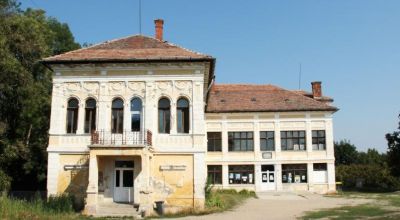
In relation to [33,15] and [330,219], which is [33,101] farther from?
[330,219]

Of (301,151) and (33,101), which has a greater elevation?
(33,101)

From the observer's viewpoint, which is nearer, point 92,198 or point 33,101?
point 92,198

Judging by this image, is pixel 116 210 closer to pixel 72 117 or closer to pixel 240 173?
pixel 72 117

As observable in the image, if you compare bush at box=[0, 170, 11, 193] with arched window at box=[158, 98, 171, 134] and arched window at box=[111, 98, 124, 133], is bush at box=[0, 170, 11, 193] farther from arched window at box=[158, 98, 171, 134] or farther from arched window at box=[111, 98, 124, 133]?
arched window at box=[158, 98, 171, 134]

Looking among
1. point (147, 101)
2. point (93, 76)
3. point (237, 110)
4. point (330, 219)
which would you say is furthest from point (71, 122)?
point (237, 110)

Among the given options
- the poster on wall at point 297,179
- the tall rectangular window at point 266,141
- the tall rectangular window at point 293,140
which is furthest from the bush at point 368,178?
the tall rectangular window at point 266,141

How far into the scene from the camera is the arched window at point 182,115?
25516 millimetres

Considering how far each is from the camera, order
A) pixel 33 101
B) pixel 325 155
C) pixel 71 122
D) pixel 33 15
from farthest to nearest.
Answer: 1. pixel 325 155
2. pixel 33 15
3. pixel 33 101
4. pixel 71 122

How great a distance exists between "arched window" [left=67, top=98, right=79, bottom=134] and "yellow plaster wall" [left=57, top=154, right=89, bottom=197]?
157 centimetres

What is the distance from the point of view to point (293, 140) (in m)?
44.5

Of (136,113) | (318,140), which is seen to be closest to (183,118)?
(136,113)

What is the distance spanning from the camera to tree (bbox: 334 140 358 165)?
72875mm

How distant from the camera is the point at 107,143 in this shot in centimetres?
2433

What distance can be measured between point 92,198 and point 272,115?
25288mm
